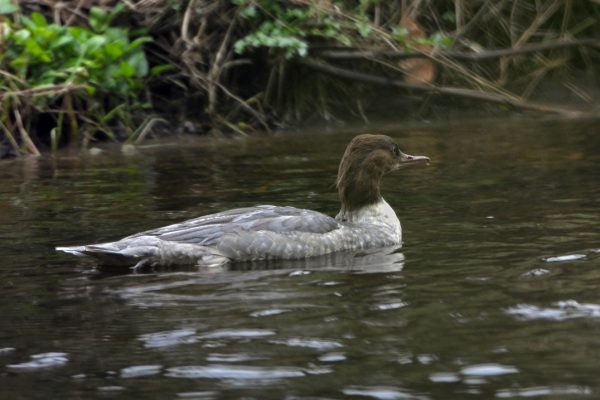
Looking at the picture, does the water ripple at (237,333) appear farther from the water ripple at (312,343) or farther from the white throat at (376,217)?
the white throat at (376,217)

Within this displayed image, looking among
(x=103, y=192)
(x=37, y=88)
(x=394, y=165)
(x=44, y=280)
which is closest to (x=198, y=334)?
(x=44, y=280)

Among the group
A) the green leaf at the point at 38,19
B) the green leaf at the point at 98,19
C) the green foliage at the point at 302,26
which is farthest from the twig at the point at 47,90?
the green foliage at the point at 302,26

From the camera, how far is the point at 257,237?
7.73 m

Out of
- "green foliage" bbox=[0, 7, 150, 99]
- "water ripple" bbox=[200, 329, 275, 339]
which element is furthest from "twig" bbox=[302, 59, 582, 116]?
"water ripple" bbox=[200, 329, 275, 339]

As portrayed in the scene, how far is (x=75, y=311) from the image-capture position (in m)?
6.36

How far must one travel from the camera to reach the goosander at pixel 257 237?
24.7 feet

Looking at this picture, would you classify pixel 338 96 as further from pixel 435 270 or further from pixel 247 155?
pixel 435 270

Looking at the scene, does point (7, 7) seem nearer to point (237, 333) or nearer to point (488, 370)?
point (237, 333)

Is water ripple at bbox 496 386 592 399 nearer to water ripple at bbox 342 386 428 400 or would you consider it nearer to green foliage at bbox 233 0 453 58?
water ripple at bbox 342 386 428 400

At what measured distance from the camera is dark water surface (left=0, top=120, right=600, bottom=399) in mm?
5027

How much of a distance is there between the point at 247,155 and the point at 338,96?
3056 mm

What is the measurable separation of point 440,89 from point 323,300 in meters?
8.62

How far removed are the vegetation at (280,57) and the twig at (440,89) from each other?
0.01 metres

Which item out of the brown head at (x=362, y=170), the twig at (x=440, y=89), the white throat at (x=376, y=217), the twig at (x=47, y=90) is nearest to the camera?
the white throat at (x=376, y=217)
